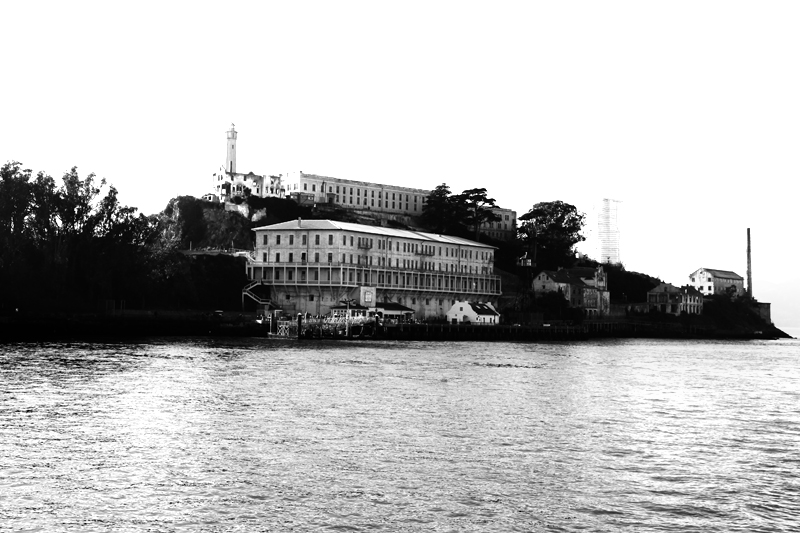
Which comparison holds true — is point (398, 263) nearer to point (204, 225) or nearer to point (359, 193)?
point (204, 225)

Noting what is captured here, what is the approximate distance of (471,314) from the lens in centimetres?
13662

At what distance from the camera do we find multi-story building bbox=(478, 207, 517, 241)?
188 meters

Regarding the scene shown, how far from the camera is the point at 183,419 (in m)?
38.4

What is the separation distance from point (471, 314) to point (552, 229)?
160ft

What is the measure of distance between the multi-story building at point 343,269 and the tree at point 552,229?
39174 mm

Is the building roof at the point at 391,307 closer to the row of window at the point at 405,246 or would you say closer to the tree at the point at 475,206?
the row of window at the point at 405,246

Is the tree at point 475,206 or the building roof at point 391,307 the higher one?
the tree at point 475,206

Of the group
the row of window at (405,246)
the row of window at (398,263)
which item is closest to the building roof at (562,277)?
the row of window at (405,246)

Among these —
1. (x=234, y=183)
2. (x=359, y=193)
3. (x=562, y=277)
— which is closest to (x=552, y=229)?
(x=562, y=277)

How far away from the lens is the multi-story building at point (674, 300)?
6831 inches

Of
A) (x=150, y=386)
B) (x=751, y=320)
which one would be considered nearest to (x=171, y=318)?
(x=150, y=386)

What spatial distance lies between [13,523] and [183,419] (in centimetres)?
1571

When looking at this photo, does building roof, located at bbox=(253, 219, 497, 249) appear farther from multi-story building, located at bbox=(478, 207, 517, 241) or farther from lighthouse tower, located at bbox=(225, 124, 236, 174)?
multi-story building, located at bbox=(478, 207, 517, 241)

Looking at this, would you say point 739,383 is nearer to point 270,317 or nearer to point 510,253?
point 270,317
